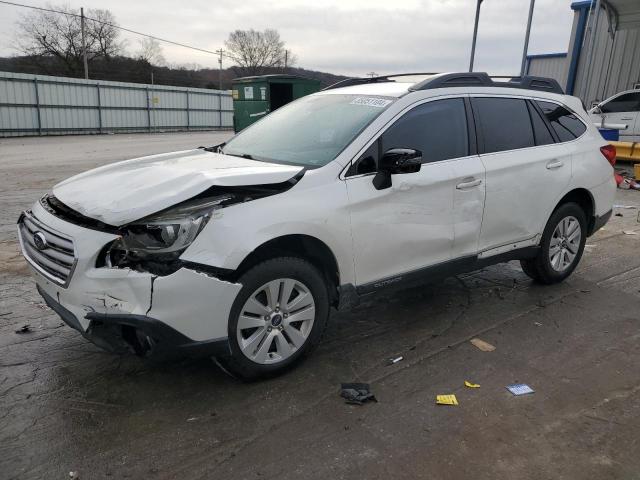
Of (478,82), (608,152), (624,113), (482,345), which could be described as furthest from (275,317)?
(624,113)

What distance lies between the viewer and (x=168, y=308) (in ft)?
9.23

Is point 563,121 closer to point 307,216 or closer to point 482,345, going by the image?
point 482,345

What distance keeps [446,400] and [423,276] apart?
1.04 metres

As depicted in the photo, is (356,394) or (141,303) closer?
(141,303)

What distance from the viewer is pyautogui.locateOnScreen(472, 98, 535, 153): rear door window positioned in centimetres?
435

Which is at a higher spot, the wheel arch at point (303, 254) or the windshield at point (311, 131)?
the windshield at point (311, 131)

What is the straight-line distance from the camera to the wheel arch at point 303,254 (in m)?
3.09

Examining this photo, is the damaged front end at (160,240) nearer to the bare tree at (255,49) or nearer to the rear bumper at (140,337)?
the rear bumper at (140,337)

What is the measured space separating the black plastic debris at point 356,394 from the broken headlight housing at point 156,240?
50.0 inches

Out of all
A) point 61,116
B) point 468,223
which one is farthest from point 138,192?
point 61,116

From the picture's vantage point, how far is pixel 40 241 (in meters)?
3.18

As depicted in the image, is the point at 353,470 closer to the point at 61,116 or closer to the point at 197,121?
the point at 61,116

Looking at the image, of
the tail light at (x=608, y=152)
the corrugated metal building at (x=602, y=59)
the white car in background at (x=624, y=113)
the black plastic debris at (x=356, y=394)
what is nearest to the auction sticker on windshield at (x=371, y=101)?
the black plastic debris at (x=356, y=394)

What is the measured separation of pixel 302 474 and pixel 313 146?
7.15 feet
